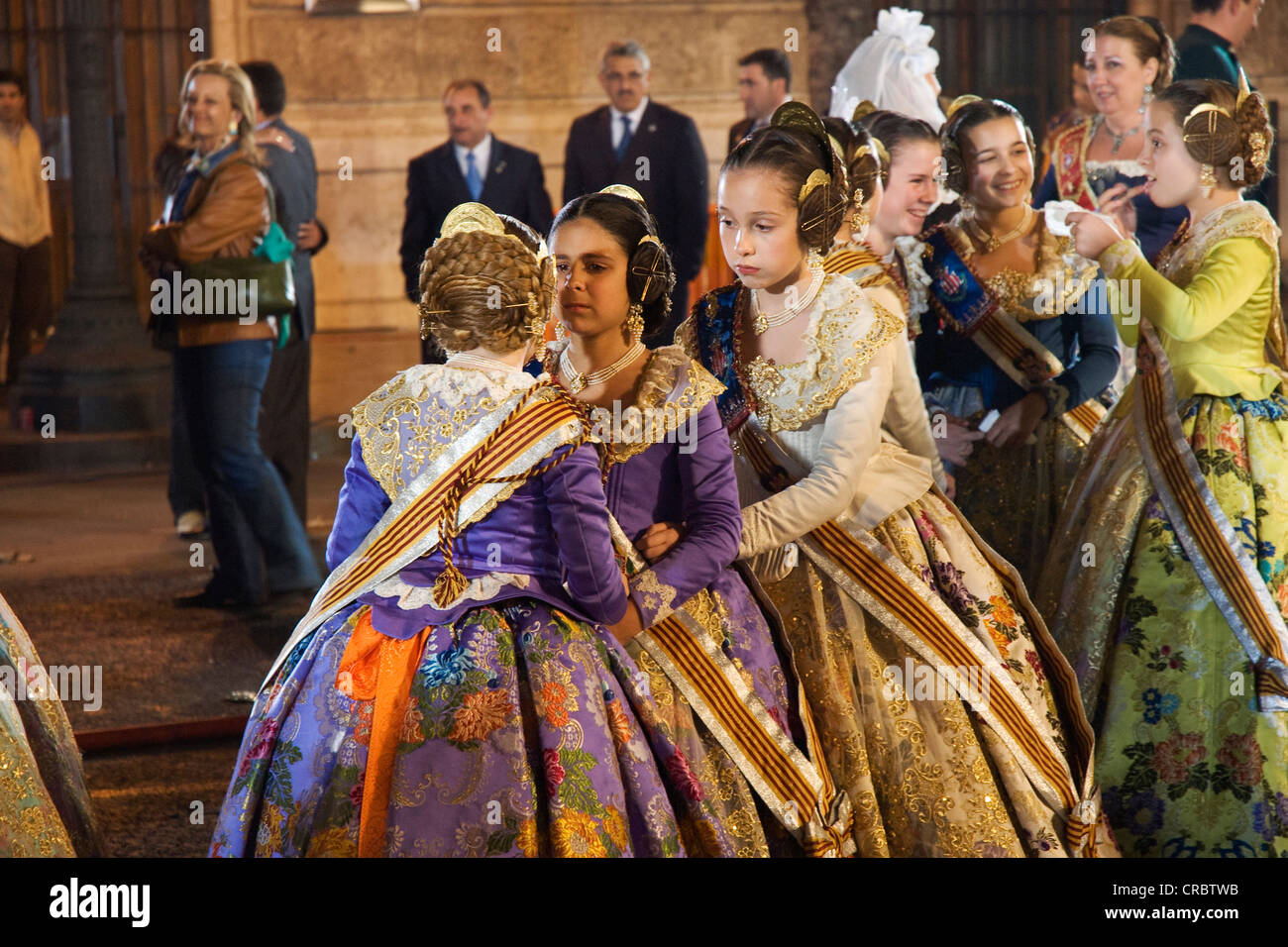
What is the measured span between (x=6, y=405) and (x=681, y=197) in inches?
169

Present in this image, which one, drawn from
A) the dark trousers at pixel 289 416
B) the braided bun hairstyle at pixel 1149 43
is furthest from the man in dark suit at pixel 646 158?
the braided bun hairstyle at pixel 1149 43

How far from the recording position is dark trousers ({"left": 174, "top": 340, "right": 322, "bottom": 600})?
16.8 feet

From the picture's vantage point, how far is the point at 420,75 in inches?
362

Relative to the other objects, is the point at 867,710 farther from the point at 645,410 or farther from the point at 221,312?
the point at 221,312

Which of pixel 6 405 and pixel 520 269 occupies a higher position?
pixel 520 269

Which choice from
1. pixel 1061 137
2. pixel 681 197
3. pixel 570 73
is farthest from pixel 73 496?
pixel 1061 137

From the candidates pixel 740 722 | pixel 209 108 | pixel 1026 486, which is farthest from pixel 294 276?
pixel 740 722

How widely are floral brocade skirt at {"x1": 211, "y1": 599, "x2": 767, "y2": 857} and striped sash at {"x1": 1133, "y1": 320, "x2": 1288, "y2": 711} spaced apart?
124cm

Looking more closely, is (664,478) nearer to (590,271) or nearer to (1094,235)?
Result: (590,271)

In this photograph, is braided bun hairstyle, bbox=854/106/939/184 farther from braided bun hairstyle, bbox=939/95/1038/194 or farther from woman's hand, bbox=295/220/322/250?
woman's hand, bbox=295/220/322/250

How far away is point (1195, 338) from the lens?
3232 mm

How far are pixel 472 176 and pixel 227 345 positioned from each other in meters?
1.67

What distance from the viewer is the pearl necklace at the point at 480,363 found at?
2.36 metres

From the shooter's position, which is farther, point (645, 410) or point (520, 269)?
point (645, 410)
